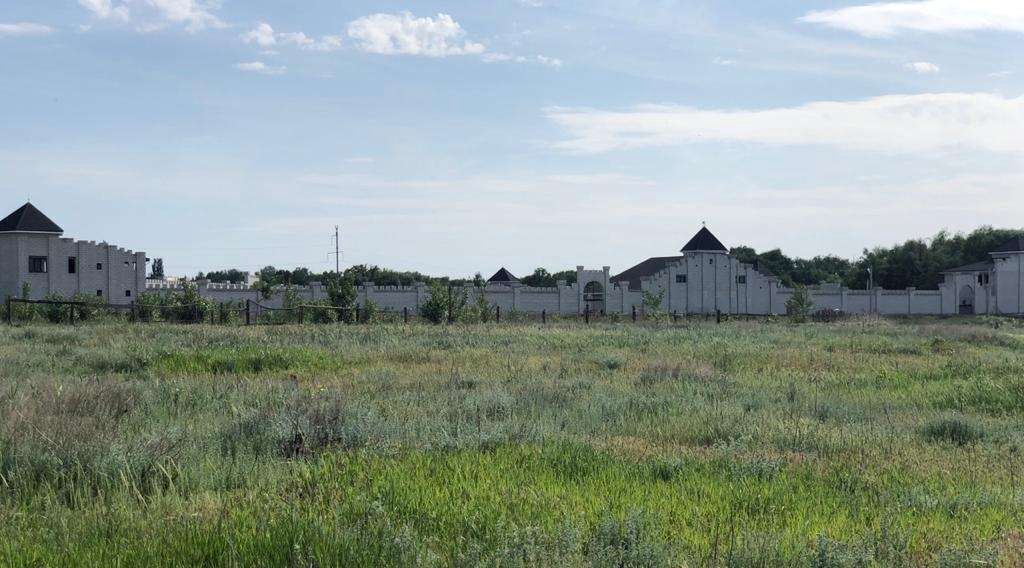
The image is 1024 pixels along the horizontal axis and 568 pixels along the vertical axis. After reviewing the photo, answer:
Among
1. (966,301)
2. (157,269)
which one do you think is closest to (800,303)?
(966,301)

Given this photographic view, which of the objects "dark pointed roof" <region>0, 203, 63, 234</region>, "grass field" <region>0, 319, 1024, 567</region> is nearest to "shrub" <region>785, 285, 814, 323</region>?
"grass field" <region>0, 319, 1024, 567</region>

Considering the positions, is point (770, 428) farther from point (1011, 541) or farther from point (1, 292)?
point (1, 292)

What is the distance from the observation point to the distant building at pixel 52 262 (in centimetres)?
6875

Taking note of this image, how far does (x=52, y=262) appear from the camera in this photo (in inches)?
2761

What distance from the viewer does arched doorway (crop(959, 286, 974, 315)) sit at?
242 feet

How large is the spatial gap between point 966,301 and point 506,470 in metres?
77.4

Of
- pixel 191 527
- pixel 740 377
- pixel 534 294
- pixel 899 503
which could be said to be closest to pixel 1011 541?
pixel 899 503

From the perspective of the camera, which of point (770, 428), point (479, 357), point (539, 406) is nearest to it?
point (770, 428)

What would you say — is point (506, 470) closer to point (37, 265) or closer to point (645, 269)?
point (37, 265)

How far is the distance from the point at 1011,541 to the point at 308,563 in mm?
4537

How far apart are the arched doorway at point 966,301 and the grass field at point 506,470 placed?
2543 inches

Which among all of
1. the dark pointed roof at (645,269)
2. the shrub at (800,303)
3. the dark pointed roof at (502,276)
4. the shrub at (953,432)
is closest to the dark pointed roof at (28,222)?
the dark pointed roof at (502,276)

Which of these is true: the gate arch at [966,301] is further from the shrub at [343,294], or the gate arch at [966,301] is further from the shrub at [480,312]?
the shrub at [343,294]

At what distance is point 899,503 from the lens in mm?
6941
